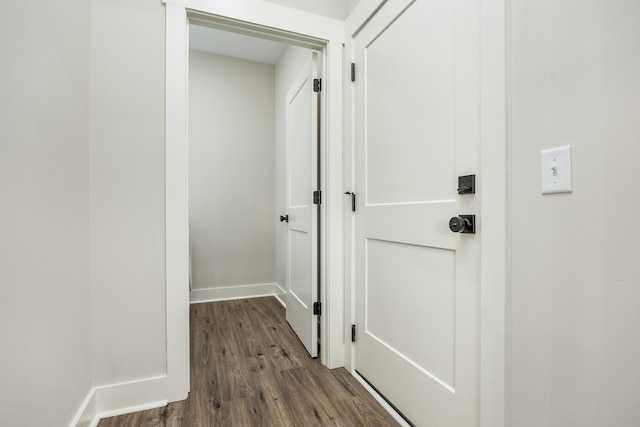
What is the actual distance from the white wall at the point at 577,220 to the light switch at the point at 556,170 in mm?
16

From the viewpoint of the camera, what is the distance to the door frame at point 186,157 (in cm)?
149

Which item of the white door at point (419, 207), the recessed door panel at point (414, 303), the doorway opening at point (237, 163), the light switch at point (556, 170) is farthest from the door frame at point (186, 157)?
the light switch at point (556, 170)

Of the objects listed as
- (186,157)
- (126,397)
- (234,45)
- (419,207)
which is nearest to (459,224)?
(419,207)

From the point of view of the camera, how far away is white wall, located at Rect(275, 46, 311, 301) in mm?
2934

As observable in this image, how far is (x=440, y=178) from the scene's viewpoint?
1.14m

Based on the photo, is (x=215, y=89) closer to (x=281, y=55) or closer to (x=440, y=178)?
(x=281, y=55)

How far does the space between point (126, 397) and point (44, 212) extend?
984 millimetres

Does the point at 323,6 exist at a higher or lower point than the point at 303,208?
higher

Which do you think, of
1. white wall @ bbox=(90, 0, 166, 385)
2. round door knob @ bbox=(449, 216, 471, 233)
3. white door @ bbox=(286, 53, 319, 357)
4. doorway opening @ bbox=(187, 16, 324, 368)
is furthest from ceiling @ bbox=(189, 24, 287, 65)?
round door knob @ bbox=(449, 216, 471, 233)

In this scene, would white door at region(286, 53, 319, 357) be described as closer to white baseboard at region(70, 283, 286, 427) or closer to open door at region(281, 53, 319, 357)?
open door at region(281, 53, 319, 357)

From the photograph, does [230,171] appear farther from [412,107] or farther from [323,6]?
[412,107]

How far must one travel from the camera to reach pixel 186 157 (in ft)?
4.96

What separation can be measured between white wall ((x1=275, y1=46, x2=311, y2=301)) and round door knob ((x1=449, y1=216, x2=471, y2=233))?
198 cm

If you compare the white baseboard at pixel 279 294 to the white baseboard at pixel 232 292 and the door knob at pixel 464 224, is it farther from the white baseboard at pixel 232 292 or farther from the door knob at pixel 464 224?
the door knob at pixel 464 224
